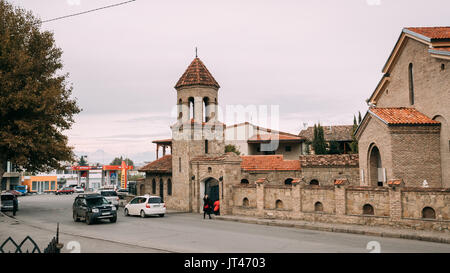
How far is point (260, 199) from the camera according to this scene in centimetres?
2222

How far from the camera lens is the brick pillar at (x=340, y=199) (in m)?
18.3

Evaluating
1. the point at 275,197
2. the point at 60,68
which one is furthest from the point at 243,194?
the point at 60,68

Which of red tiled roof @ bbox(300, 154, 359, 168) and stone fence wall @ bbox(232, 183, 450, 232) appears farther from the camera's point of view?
red tiled roof @ bbox(300, 154, 359, 168)

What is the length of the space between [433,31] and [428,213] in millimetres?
12528

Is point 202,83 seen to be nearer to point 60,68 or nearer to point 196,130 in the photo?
point 196,130

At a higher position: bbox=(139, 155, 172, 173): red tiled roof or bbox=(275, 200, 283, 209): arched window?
bbox=(139, 155, 172, 173): red tiled roof

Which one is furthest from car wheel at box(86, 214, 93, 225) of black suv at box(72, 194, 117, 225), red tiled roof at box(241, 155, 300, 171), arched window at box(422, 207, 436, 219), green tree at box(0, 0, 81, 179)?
arched window at box(422, 207, 436, 219)

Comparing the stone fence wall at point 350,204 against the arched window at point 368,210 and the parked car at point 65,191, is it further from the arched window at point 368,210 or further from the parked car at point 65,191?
the parked car at point 65,191

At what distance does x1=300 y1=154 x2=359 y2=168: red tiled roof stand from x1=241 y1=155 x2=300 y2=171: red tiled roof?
1.10 metres

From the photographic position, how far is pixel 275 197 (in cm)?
2166

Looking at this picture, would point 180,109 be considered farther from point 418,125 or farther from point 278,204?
point 418,125

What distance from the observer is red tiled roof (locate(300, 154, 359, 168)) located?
27.1 metres

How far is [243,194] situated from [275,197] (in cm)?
271

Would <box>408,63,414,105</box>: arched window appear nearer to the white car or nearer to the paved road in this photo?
the paved road
